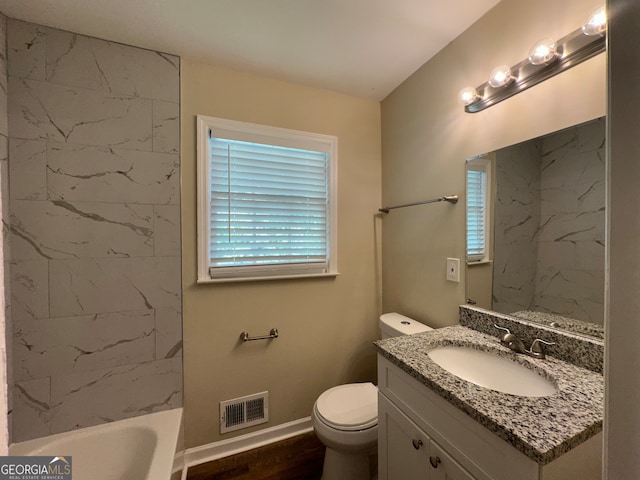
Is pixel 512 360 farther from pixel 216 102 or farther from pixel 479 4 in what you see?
pixel 216 102

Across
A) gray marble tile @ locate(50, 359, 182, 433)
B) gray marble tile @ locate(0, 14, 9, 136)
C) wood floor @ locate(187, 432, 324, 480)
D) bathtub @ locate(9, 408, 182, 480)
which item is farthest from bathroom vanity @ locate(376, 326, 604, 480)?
gray marble tile @ locate(0, 14, 9, 136)

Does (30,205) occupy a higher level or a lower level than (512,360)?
higher

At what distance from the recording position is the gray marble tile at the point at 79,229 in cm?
131

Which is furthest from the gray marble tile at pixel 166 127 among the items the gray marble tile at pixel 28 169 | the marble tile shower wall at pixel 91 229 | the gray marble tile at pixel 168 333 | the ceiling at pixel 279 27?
the gray marble tile at pixel 168 333

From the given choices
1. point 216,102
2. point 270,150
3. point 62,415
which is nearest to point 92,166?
point 216,102

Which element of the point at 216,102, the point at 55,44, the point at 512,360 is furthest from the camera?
the point at 216,102

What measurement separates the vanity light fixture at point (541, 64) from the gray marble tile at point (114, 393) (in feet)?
6.98

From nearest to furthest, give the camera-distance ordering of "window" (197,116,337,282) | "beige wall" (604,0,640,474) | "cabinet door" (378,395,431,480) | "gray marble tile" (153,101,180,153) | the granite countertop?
"beige wall" (604,0,640,474)
the granite countertop
"cabinet door" (378,395,431,480)
"gray marble tile" (153,101,180,153)
"window" (197,116,337,282)

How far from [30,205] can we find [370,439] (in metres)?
2.02

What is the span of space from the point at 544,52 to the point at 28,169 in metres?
2.32

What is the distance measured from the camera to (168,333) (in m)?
1.54

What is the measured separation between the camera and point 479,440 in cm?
74

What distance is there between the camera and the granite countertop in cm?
62

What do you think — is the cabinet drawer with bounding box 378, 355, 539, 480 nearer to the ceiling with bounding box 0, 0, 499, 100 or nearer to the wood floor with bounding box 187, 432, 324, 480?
the wood floor with bounding box 187, 432, 324, 480
